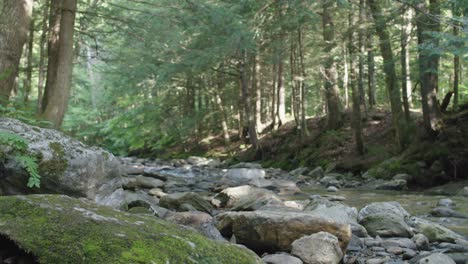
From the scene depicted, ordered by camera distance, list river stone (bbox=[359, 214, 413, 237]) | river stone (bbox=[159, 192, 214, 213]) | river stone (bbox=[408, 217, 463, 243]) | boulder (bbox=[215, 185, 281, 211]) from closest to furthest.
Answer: river stone (bbox=[408, 217, 463, 243]) → river stone (bbox=[359, 214, 413, 237]) → river stone (bbox=[159, 192, 214, 213]) → boulder (bbox=[215, 185, 281, 211])

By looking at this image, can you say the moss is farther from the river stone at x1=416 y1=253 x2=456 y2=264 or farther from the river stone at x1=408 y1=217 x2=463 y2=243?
the river stone at x1=408 y1=217 x2=463 y2=243

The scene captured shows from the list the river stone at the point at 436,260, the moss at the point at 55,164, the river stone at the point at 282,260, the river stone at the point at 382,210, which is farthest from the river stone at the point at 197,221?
the river stone at the point at 382,210

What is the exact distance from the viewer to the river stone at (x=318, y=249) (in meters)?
3.90

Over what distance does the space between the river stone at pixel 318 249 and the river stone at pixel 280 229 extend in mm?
279

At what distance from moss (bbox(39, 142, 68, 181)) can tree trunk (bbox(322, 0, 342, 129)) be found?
36.0ft

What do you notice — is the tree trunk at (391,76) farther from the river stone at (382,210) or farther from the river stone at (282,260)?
the river stone at (282,260)

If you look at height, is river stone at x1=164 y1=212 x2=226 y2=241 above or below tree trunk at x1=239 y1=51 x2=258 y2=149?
below

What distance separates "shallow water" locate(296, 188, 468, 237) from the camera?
Answer: 21.3 ft

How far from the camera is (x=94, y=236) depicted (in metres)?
2.36

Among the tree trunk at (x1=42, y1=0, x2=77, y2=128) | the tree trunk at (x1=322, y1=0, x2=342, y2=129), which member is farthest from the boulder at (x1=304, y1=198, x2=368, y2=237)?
the tree trunk at (x1=322, y1=0, x2=342, y2=129)

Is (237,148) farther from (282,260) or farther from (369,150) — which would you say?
(282,260)

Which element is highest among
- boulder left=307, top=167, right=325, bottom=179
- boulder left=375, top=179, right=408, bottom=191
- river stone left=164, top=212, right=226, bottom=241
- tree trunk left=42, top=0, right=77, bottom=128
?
tree trunk left=42, top=0, right=77, bottom=128

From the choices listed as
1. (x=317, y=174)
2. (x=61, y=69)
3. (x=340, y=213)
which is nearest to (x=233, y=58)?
(x=317, y=174)

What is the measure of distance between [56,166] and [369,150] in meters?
11.8
